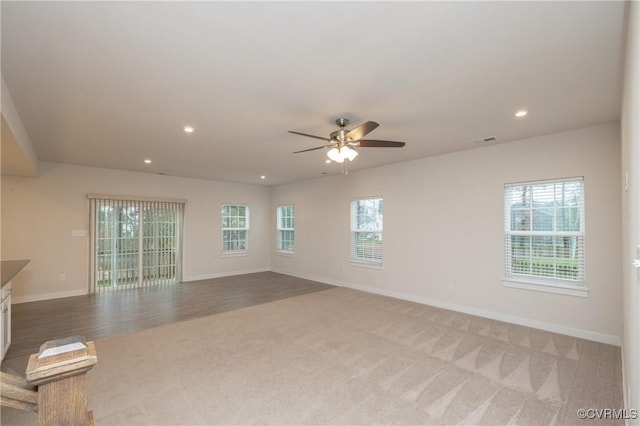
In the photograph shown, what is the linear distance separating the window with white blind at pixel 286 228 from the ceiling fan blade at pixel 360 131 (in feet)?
17.8

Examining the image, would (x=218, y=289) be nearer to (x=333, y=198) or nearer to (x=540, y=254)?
(x=333, y=198)

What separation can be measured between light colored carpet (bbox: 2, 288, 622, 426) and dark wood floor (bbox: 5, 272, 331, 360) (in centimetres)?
60

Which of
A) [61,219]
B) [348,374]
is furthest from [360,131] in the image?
[61,219]

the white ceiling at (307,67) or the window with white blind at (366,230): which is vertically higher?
the white ceiling at (307,67)

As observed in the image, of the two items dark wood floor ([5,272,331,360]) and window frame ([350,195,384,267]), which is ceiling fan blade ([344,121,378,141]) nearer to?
window frame ([350,195,384,267])

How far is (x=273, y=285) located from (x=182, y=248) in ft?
8.16

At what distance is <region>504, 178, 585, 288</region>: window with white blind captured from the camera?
12.8 ft

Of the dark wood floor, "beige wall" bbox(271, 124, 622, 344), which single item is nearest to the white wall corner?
the dark wood floor

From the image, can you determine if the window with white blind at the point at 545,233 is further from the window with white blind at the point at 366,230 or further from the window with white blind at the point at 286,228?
the window with white blind at the point at 286,228

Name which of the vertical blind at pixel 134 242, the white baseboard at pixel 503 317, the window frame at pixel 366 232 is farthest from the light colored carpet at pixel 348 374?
the vertical blind at pixel 134 242

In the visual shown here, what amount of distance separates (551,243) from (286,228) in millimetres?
6162

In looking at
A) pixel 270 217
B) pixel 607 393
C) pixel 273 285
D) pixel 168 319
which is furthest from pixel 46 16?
pixel 270 217

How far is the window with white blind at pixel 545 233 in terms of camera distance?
12.8ft

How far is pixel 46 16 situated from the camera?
1758 millimetres
